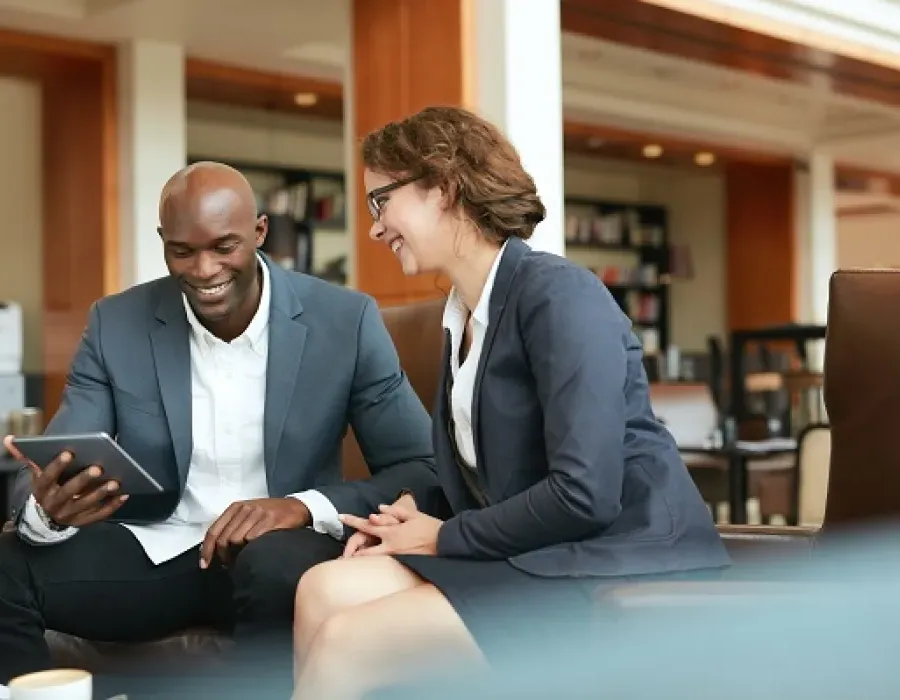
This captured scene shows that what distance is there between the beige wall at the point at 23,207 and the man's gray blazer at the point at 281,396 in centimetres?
641

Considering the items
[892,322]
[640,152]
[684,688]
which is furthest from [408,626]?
[640,152]

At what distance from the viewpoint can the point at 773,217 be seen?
12586 mm

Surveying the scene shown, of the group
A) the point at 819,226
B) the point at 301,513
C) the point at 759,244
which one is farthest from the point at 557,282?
Answer: the point at 759,244

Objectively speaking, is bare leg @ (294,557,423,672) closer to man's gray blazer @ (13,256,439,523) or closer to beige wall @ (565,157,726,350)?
man's gray blazer @ (13,256,439,523)

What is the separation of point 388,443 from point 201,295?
45cm

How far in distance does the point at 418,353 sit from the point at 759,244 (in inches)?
422

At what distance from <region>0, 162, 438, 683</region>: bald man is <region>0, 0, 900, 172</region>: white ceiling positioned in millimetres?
5234

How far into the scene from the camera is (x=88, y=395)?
2174 millimetres

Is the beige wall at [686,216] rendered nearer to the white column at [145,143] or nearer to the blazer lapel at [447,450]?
the white column at [145,143]

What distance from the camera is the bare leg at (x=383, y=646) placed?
1.43 metres

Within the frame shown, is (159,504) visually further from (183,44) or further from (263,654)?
(183,44)

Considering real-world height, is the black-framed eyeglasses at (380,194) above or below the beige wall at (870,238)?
below

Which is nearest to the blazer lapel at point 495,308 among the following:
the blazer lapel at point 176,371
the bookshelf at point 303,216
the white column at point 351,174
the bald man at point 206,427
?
the bald man at point 206,427

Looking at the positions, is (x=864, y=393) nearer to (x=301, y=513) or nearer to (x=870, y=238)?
(x=301, y=513)
